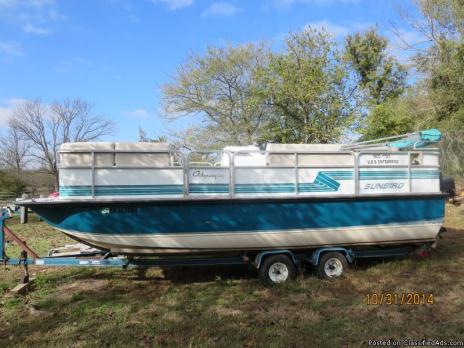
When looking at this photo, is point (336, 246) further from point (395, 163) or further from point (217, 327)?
point (217, 327)

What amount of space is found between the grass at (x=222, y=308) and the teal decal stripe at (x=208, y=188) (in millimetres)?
1540

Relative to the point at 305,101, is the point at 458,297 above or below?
below

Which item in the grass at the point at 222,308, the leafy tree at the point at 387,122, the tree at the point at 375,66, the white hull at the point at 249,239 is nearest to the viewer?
the grass at the point at 222,308

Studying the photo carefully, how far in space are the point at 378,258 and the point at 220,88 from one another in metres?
19.7

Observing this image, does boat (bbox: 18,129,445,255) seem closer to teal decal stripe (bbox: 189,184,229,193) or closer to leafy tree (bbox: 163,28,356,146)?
teal decal stripe (bbox: 189,184,229,193)

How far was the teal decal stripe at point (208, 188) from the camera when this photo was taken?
22.6 ft

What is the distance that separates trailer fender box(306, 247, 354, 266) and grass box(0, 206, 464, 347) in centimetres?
28

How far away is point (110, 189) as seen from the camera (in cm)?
667

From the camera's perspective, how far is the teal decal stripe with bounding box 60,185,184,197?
659 centimetres

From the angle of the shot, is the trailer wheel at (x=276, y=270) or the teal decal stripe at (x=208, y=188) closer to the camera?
the teal decal stripe at (x=208, y=188)

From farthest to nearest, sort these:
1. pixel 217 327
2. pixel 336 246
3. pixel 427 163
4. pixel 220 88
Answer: pixel 220 88 → pixel 427 163 → pixel 336 246 → pixel 217 327

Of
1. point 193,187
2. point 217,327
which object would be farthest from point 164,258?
point 217,327
